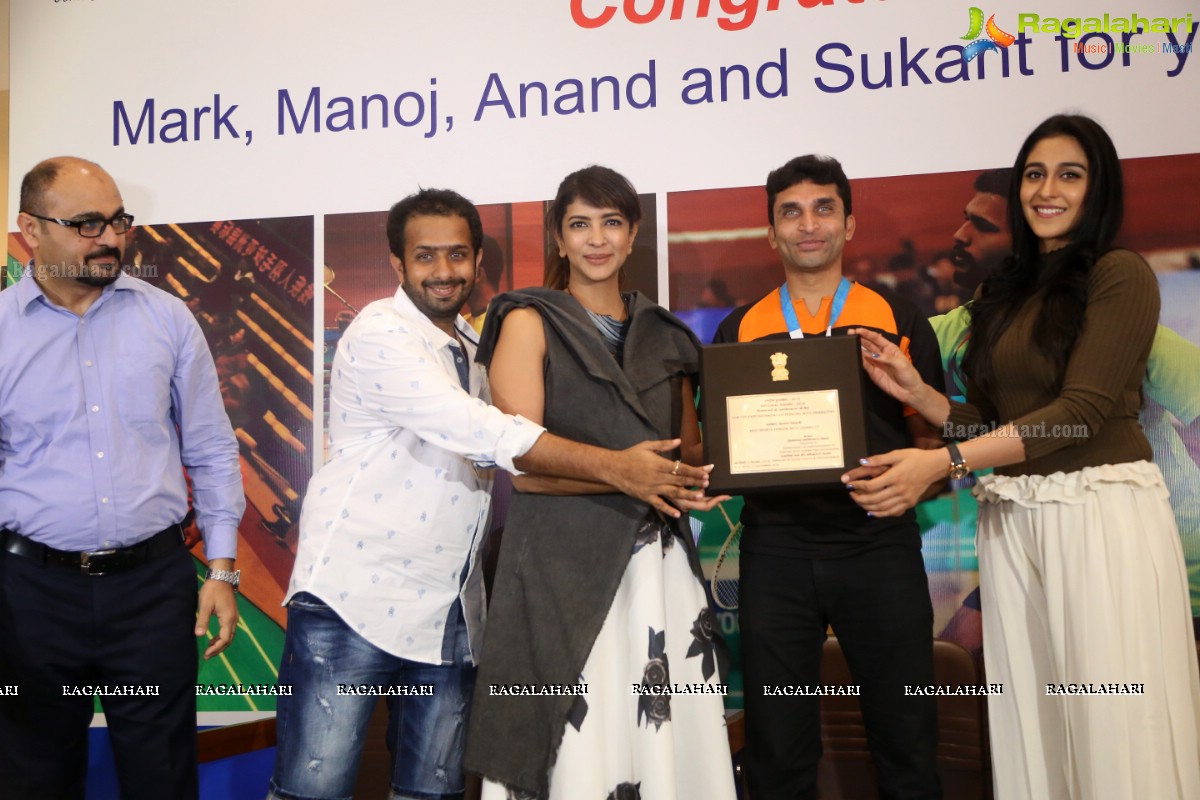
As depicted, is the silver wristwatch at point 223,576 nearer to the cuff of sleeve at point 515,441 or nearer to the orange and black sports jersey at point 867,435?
the cuff of sleeve at point 515,441

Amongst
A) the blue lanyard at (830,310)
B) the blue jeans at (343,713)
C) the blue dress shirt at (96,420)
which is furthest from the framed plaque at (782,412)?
the blue dress shirt at (96,420)

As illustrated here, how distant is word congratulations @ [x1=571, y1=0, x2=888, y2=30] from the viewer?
3496 mm

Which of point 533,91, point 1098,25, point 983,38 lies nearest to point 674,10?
point 533,91

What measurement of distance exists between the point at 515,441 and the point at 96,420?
43.8 inches

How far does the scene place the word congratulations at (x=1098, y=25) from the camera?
3338 mm

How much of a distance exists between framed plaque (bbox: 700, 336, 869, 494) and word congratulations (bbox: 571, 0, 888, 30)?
1592 mm

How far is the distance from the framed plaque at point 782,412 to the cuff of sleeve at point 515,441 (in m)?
0.42

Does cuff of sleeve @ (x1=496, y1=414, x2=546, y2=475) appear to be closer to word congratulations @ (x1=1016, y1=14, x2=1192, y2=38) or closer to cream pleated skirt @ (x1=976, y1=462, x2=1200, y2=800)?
cream pleated skirt @ (x1=976, y1=462, x2=1200, y2=800)

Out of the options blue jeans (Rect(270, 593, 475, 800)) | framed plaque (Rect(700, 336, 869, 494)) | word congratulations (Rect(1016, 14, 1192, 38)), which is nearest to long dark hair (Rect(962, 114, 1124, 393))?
framed plaque (Rect(700, 336, 869, 494))

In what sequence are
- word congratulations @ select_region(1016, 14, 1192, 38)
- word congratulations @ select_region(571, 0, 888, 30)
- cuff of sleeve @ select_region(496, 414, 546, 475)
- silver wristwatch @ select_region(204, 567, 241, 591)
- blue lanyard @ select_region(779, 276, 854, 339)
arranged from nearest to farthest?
cuff of sleeve @ select_region(496, 414, 546, 475) < silver wristwatch @ select_region(204, 567, 241, 591) < blue lanyard @ select_region(779, 276, 854, 339) < word congratulations @ select_region(1016, 14, 1192, 38) < word congratulations @ select_region(571, 0, 888, 30)

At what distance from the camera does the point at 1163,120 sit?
10.9 ft

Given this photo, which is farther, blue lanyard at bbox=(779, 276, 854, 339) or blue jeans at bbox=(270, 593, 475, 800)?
blue lanyard at bbox=(779, 276, 854, 339)

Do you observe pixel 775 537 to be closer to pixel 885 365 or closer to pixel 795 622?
pixel 795 622

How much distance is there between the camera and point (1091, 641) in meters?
2.35
